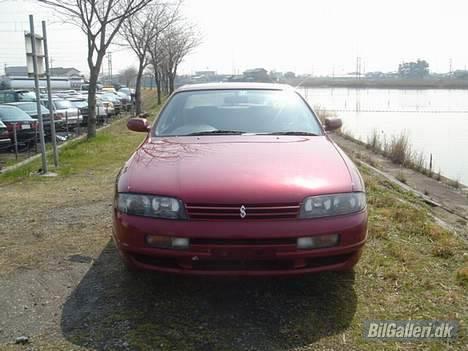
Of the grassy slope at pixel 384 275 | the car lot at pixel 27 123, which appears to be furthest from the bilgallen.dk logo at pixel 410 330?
the car lot at pixel 27 123

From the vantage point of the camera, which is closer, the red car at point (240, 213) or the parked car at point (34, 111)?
the red car at point (240, 213)

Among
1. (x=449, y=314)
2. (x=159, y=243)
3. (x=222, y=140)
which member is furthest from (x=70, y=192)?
(x=449, y=314)

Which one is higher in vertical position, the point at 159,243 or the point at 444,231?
the point at 159,243

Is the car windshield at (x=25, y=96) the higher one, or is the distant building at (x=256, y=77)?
the distant building at (x=256, y=77)

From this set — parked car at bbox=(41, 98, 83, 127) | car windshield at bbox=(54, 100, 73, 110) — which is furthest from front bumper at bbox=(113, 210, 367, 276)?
car windshield at bbox=(54, 100, 73, 110)

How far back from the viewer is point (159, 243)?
2912 millimetres

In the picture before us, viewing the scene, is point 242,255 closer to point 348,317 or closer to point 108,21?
point 348,317

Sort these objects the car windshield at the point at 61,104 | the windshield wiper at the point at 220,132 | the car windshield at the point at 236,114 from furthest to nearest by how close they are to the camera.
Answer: the car windshield at the point at 61,104 < the car windshield at the point at 236,114 < the windshield wiper at the point at 220,132

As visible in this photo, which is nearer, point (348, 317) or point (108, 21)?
point (348, 317)

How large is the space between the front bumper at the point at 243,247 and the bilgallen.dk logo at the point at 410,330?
41 centimetres

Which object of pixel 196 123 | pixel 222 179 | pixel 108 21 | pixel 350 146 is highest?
pixel 108 21

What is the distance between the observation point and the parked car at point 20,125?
40.9 ft

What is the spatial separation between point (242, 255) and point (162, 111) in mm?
2178

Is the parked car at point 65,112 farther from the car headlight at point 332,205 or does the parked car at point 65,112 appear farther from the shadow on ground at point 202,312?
the car headlight at point 332,205
